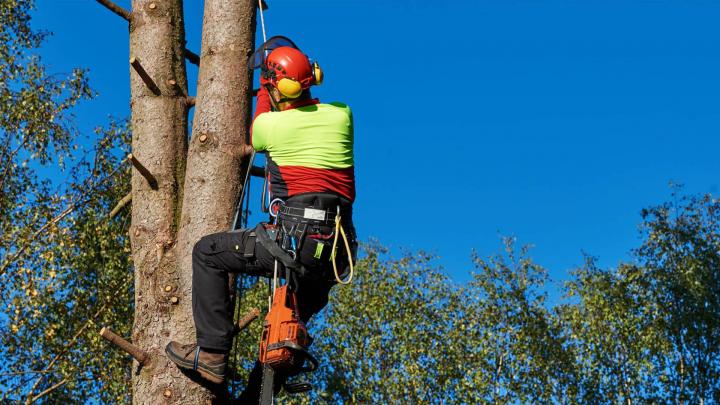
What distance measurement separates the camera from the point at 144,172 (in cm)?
538

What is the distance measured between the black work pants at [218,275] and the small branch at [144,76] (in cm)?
134

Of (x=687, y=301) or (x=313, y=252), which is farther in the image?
(x=687, y=301)

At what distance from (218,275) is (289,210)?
0.55 metres

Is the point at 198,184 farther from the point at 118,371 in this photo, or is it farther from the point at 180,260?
the point at 118,371

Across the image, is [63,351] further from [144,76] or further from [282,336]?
[282,336]

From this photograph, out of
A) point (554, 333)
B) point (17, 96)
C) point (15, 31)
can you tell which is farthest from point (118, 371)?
point (554, 333)

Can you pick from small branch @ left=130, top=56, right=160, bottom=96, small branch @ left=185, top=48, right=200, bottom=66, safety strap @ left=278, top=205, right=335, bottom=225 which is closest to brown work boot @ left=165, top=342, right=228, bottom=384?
safety strap @ left=278, top=205, right=335, bottom=225

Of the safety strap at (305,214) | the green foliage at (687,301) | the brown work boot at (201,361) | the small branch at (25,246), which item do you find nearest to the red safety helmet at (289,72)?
the safety strap at (305,214)

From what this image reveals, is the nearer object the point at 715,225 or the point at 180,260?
the point at 180,260

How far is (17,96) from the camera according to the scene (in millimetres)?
18109

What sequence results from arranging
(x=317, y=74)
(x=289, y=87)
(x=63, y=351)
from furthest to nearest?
(x=63, y=351) → (x=317, y=74) → (x=289, y=87)

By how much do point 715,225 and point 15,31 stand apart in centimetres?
2480

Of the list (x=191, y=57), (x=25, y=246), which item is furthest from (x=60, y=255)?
(x=191, y=57)

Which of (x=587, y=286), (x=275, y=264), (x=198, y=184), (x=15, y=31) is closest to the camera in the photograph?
(x=275, y=264)
